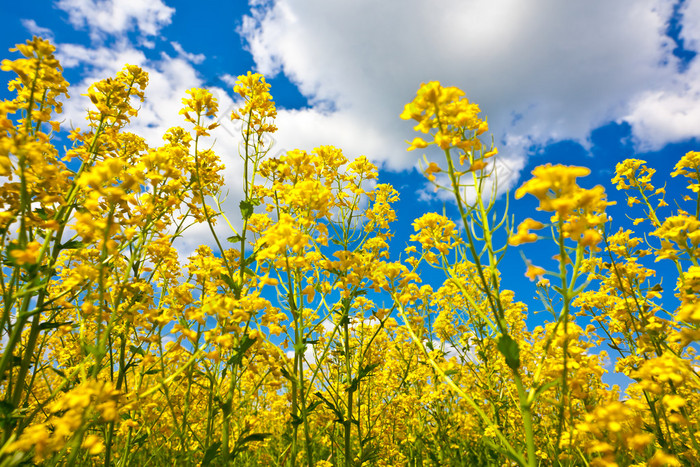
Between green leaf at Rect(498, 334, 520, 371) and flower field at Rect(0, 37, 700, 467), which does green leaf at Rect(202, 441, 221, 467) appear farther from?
green leaf at Rect(498, 334, 520, 371)

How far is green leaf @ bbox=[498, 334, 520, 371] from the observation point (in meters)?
1.59

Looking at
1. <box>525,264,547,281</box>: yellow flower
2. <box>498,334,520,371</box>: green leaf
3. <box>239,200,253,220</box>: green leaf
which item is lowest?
<box>498,334,520,371</box>: green leaf

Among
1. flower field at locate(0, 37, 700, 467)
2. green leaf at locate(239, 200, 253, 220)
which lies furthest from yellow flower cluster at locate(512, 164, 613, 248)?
green leaf at locate(239, 200, 253, 220)

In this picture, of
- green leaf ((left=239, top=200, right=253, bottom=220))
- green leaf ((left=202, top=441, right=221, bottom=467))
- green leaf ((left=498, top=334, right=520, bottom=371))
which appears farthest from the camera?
green leaf ((left=239, top=200, right=253, bottom=220))

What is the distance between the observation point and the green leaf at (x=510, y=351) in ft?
5.22

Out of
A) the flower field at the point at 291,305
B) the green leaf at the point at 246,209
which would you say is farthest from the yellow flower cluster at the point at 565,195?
the green leaf at the point at 246,209

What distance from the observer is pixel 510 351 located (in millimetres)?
1607

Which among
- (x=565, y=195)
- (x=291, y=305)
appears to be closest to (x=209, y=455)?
(x=291, y=305)

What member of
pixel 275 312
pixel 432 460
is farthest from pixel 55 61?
pixel 432 460

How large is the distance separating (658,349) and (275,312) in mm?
3276

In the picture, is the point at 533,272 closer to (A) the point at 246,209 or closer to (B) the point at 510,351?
(B) the point at 510,351

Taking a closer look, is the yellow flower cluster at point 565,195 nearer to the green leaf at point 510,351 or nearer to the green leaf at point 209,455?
the green leaf at point 510,351

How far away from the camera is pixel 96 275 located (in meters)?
1.90

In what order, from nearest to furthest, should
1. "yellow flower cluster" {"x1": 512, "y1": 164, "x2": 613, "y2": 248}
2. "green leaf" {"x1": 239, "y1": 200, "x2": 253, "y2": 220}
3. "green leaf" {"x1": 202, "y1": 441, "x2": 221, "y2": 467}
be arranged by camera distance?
"yellow flower cluster" {"x1": 512, "y1": 164, "x2": 613, "y2": 248} < "green leaf" {"x1": 202, "y1": 441, "x2": 221, "y2": 467} < "green leaf" {"x1": 239, "y1": 200, "x2": 253, "y2": 220}
